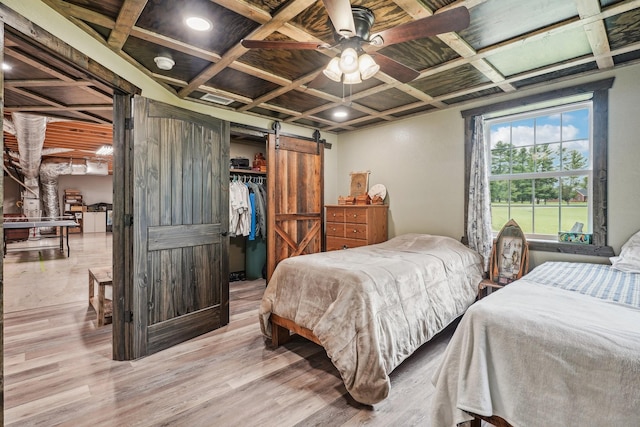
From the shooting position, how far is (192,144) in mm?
2928

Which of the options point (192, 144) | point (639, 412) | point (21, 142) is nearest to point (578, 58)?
point (639, 412)

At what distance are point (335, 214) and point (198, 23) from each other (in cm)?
296

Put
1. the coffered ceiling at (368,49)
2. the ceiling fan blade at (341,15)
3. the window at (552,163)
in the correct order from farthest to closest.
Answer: the window at (552,163) → the coffered ceiling at (368,49) → the ceiling fan blade at (341,15)

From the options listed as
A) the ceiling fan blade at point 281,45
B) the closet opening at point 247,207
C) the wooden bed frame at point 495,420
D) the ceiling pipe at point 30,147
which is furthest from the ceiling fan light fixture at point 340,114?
the ceiling pipe at point 30,147

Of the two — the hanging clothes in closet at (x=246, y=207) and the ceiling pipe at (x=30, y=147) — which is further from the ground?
the ceiling pipe at (x=30, y=147)

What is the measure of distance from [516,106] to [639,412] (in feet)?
10.4

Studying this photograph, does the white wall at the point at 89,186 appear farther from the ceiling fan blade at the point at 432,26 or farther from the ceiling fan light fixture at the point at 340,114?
the ceiling fan blade at the point at 432,26

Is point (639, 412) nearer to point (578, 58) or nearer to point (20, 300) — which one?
point (578, 58)

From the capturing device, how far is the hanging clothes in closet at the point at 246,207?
15.4ft

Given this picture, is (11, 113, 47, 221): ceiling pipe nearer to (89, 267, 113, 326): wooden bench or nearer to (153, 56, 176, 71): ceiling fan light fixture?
(89, 267, 113, 326): wooden bench

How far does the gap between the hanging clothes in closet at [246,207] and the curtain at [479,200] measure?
308 centimetres

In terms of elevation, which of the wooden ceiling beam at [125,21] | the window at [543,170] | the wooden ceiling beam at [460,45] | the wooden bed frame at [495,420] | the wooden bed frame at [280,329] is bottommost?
the wooden bed frame at [280,329]

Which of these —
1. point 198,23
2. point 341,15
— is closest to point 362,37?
point 341,15

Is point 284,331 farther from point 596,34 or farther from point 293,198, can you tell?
point 596,34
